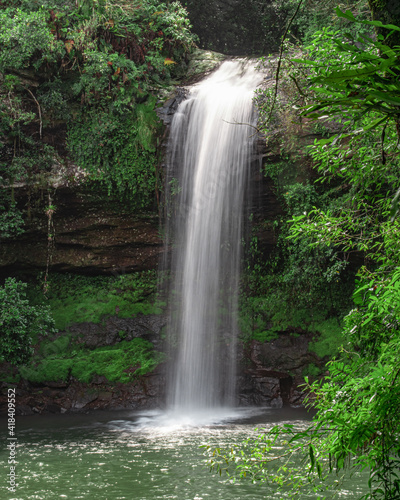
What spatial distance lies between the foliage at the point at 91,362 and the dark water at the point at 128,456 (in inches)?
37.7

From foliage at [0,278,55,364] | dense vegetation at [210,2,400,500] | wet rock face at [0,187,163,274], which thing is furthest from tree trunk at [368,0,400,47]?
wet rock face at [0,187,163,274]

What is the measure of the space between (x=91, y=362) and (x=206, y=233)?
11.8ft

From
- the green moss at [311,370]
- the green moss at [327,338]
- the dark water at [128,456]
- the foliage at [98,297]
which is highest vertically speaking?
the foliage at [98,297]

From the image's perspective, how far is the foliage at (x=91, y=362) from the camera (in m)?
9.89

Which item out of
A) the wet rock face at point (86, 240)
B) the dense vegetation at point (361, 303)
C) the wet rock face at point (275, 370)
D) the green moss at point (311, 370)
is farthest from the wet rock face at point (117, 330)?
the dense vegetation at point (361, 303)

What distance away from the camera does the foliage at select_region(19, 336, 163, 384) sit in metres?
9.89

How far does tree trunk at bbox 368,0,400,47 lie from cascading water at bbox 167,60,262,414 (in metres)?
8.72

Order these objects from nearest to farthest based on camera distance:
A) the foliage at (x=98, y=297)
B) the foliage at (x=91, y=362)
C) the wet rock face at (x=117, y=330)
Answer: the foliage at (x=91, y=362)
the wet rock face at (x=117, y=330)
the foliage at (x=98, y=297)

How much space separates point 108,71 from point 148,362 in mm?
6298

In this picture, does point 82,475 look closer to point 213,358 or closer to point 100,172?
point 213,358

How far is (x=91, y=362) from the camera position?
1014 cm

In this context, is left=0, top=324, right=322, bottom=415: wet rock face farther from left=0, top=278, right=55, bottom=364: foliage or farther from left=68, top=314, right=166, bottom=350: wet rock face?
left=0, top=278, right=55, bottom=364: foliage

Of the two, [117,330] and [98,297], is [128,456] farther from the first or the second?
[98,297]

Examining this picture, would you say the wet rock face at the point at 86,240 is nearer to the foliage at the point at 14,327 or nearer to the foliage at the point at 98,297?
the foliage at the point at 98,297
